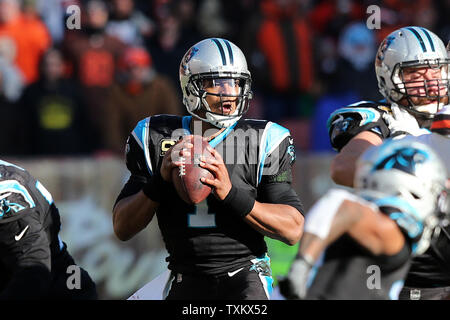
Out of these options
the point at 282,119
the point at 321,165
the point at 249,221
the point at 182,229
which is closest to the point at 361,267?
the point at 249,221

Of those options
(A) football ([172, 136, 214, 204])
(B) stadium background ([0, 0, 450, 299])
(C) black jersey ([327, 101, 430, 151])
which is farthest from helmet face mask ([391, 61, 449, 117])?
(B) stadium background ([0, 0, 450, 299])

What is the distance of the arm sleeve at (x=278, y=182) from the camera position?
4957 millimetres

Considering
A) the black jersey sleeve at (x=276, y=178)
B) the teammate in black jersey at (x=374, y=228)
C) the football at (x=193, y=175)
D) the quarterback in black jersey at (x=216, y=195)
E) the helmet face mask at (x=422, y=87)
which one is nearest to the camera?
the teammate in black jersey at (x=374, y=228)

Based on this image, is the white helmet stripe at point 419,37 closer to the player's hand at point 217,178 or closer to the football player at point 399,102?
the football player at point 399,102

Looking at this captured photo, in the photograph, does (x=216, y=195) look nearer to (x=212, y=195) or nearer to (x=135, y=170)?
(x=212, y=195)

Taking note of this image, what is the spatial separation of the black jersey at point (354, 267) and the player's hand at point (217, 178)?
1.06 m

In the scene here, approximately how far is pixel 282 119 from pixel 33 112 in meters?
2.84

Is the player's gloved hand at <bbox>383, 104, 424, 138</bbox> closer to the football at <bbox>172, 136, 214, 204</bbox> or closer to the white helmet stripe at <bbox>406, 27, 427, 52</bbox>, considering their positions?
the white helmet stripe at <bbox>406, 27, 427, 52</bbox>

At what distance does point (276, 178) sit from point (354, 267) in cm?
147

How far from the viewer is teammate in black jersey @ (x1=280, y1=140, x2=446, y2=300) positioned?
3512 mm

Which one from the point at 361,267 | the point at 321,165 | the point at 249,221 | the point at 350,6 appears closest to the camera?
the point at 361,267

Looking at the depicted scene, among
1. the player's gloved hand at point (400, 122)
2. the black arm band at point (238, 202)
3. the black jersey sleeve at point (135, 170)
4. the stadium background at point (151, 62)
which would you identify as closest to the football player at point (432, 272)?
the player's gloved hand at point (400, 122)
